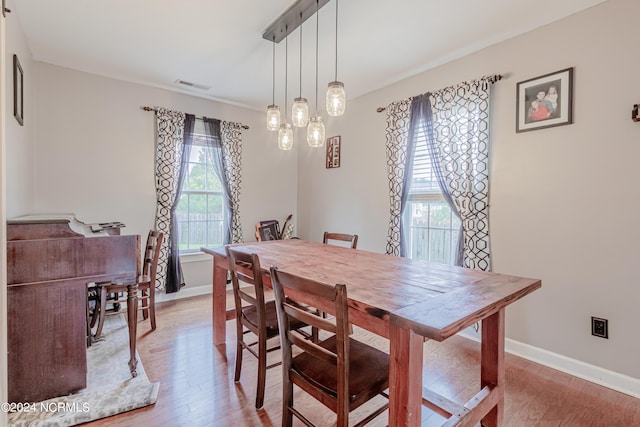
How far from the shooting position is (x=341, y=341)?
1177 mm

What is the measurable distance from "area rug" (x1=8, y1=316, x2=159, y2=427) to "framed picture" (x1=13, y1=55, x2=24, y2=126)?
6.09 feet

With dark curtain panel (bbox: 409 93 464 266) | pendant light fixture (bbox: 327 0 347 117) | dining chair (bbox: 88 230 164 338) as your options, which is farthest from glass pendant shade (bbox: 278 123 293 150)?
dining chair (bbox: 88 230 164 338)

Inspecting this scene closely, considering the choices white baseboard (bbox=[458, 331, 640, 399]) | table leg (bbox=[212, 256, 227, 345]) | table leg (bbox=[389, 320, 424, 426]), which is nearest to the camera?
table leg (bbox=[389, 320, 424, 426])

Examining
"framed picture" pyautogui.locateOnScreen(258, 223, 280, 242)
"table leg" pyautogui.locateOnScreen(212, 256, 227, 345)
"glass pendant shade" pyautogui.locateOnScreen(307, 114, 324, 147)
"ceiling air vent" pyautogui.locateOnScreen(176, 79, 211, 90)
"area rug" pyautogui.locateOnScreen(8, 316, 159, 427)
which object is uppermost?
"ceiling air vent" pyautogui.locateOnScreen(176, 79, 211, 90)

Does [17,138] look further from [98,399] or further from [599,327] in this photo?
[599,327]

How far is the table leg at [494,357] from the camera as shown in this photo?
60.2 inches

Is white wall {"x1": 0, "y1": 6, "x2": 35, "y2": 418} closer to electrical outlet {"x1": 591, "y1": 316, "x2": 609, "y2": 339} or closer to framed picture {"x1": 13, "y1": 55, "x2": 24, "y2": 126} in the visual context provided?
framed picture {"x1": 13, "y1": 55, "x2": 24, "y2": 126}

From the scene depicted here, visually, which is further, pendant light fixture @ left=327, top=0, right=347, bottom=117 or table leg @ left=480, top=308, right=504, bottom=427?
pendant light fixture @ left=327, top=0, right=347, bottom=117

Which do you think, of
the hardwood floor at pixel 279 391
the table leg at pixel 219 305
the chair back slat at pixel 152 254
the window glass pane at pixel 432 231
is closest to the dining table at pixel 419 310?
the hardwood floor at pixel 279 391

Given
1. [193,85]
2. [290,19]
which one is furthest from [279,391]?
[193,85]

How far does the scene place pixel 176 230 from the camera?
11.9 feet

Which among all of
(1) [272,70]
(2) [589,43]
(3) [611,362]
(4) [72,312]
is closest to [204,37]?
(1) [272,70]

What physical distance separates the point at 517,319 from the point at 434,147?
5.35ft

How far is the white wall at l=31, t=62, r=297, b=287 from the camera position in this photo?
9.74ft
